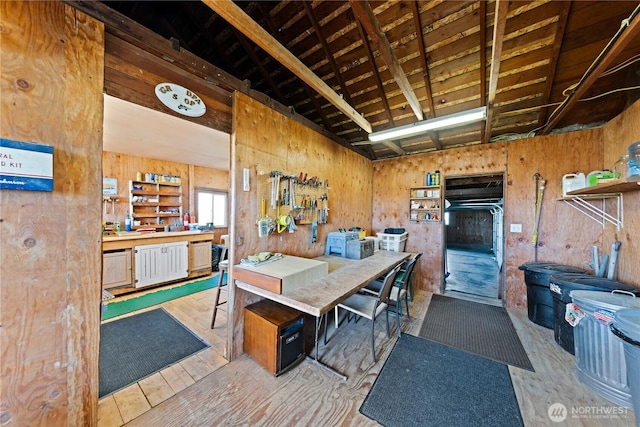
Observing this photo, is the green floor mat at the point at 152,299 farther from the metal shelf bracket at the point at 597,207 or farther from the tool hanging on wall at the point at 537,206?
the metal shelf bracket at the point at 597,207

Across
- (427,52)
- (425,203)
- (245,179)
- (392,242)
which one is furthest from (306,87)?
(425,203)

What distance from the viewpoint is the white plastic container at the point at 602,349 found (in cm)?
171

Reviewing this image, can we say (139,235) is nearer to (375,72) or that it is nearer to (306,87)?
(306,87)

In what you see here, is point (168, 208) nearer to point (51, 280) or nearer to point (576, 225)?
point (51, 280)

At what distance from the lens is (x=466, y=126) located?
3.65 m

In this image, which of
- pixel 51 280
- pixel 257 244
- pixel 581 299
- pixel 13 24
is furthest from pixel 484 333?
pixel 13 24

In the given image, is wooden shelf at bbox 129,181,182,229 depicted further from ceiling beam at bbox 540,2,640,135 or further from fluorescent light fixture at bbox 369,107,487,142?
ceiling beam at bbox 540,2,640,135

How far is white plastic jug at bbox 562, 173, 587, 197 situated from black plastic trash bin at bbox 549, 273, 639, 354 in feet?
3.91

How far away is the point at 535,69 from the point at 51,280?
474cm

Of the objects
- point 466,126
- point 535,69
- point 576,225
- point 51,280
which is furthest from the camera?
point 466,126

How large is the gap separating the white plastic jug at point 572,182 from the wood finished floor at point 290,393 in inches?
82.0

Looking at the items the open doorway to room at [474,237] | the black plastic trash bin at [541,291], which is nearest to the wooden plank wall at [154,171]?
the open doorway to room at [474,237]

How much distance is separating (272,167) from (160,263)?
3152 millimetres

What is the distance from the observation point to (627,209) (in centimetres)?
254
